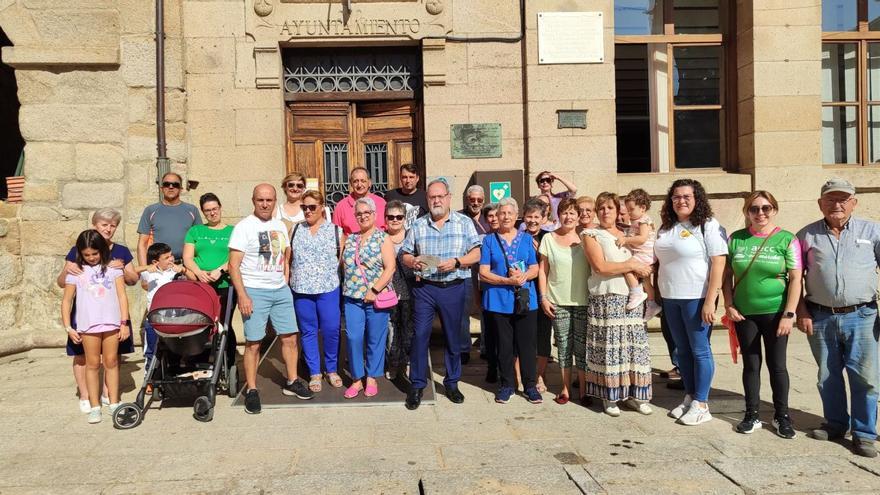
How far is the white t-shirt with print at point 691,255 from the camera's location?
15.3 ft

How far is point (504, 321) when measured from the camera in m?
5.29

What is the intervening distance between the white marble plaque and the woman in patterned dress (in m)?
3.43

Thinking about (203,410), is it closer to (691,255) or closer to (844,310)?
(691,255)

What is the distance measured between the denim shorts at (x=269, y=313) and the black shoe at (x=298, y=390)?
46 cm

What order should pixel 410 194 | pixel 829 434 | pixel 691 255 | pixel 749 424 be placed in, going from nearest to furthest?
pixel 829 434 → pixel 749 424 → pixel 691 255 → pixel 410 194

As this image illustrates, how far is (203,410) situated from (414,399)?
1.66 meters

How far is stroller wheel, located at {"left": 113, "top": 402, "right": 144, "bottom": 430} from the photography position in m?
4.78

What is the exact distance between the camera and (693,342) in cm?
475

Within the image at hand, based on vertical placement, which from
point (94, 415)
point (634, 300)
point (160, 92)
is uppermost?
point (160, 92)

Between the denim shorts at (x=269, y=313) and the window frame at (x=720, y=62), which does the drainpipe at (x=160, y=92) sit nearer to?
the denim shorts at (x=269, y=313)

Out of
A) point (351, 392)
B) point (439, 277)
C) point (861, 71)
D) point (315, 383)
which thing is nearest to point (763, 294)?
point (439, 277)

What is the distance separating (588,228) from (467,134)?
114 inches

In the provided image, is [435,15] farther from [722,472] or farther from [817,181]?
[722,472]

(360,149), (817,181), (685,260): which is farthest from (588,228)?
(817,181)
